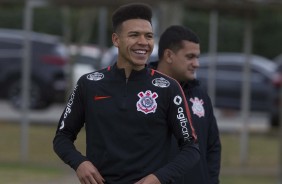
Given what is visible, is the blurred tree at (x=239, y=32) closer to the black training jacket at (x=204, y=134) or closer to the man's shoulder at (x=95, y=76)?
the black training jacket at (x=204, y=134)

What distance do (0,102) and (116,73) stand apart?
16001 millimetres

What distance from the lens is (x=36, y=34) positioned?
64.1ft

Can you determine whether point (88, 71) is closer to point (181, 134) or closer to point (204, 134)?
point (204, 134)

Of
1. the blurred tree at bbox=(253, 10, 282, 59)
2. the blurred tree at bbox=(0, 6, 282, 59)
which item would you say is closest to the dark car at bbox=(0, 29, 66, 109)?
the blurred tree at bbox=(0, 6, 282, 59)

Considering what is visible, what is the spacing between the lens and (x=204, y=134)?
5.59 metres

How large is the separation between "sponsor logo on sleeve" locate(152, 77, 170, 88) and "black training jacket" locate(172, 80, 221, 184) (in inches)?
42.9

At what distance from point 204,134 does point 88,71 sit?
12.9m

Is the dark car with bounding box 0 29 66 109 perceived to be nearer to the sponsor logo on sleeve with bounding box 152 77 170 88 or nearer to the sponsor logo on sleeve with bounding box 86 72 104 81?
the sponsor logo on sleeve with bounding box 86 72 104 81

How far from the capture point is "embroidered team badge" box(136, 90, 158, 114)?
172 inches

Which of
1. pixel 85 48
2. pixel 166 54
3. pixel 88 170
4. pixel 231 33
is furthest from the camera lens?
pixel 231 33

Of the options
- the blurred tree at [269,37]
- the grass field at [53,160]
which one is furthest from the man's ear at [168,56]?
the blurred tree at [269,37]

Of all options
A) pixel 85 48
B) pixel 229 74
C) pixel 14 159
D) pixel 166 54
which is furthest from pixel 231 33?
pixel 166 54

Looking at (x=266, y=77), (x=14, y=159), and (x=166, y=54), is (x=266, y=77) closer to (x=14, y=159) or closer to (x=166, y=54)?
(x=14, y=159)

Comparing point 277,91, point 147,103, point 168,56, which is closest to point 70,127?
point 147,103
